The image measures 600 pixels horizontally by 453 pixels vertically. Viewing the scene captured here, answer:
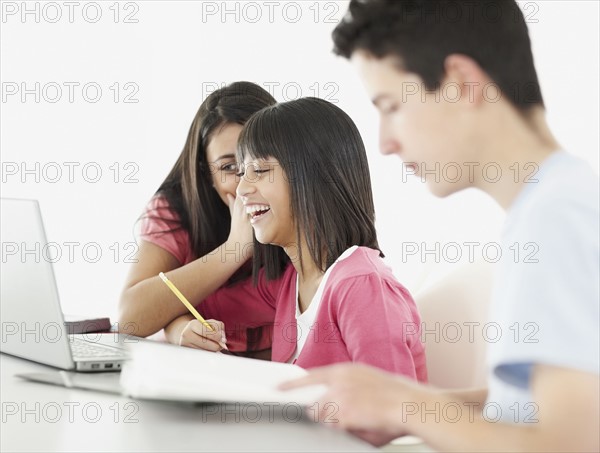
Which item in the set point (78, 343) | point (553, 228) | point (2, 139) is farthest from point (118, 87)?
point (553, 228)

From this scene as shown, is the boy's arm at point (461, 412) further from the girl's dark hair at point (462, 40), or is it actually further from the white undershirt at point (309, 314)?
the white undershirt at point (309, 314)

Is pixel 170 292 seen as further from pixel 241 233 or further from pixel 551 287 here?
pixel 551 287

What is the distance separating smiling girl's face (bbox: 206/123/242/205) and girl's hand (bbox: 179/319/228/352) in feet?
1.32

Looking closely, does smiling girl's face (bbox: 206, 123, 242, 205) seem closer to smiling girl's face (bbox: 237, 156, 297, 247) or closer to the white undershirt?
smiling girl's face (bbox: 237, 156, 297, 247)

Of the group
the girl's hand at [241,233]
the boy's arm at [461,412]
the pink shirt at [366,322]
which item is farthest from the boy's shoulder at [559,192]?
the girl's hand at [241,233]

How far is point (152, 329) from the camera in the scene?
171 centimetres

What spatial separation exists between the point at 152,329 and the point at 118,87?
4.55 ft

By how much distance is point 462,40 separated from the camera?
2.76 feet

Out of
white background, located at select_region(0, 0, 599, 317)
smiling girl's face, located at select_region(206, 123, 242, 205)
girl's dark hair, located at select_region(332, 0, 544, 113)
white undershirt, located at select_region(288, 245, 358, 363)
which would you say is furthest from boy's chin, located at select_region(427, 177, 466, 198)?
white background, located at select_region(0, 0, 599, 317)

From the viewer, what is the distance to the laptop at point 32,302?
45.4 inches

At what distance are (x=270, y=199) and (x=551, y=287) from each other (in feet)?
2.82

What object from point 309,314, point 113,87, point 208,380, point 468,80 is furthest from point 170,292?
point 113,87

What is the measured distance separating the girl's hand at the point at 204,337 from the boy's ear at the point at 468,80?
29.9 inches

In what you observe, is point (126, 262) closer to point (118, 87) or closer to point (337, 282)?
point (118, 87)
